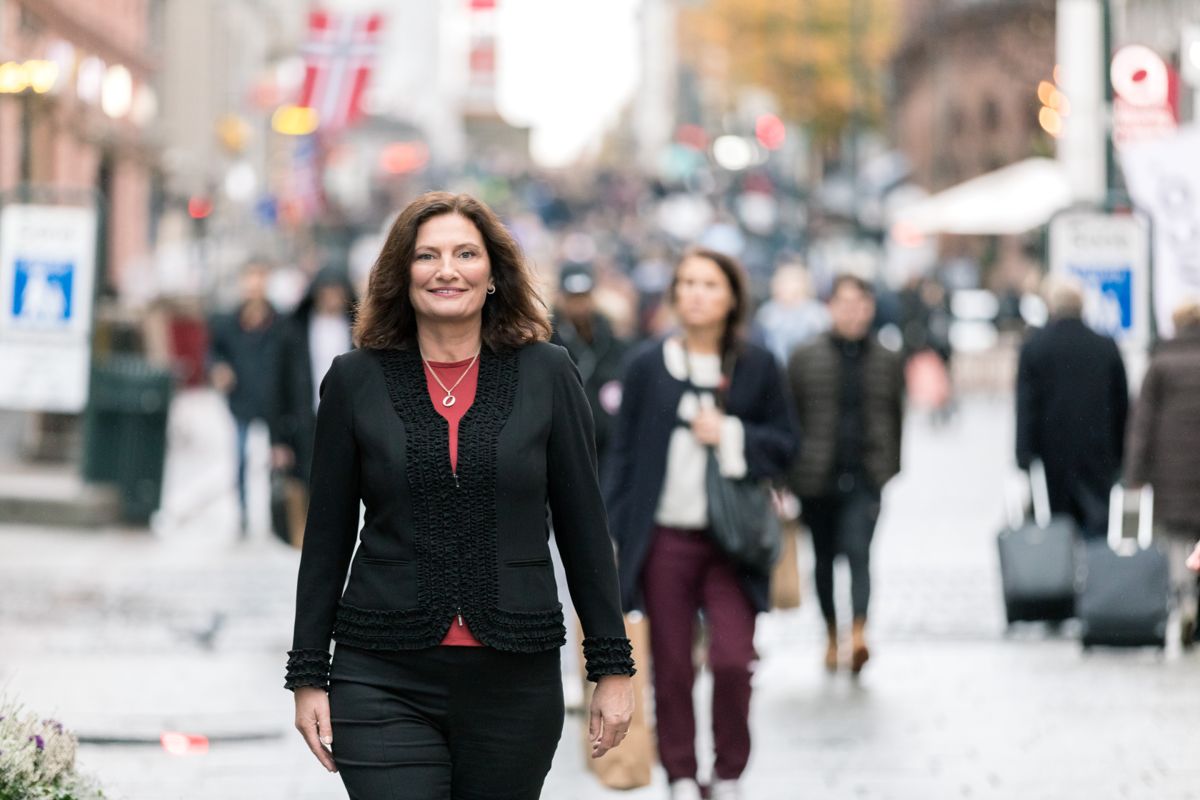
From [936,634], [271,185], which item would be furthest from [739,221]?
[936,634]

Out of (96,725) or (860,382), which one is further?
(860,382)

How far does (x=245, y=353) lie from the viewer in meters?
17.9

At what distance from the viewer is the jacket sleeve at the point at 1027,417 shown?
1228 cm

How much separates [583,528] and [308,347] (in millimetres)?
8008

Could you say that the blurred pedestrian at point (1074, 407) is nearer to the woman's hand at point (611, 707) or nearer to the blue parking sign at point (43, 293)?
the blue parking sign at point (43, 293)

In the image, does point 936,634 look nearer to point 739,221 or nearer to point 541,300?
point 541,300

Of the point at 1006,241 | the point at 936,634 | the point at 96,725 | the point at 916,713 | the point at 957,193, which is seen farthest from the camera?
the point at 1006,241

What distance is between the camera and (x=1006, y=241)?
56.7 metres

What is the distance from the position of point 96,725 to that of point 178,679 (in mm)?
1586

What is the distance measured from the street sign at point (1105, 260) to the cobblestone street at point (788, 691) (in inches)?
74.2

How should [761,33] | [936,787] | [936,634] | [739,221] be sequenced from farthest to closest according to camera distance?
[761,33]
[739,221]
[936,634]
[936,787]

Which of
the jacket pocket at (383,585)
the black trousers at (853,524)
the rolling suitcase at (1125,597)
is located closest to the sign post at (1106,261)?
the rolling suitcase at (1125,597)

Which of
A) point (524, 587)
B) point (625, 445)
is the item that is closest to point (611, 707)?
point (524, 587)

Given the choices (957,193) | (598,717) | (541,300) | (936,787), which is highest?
(957,193)
